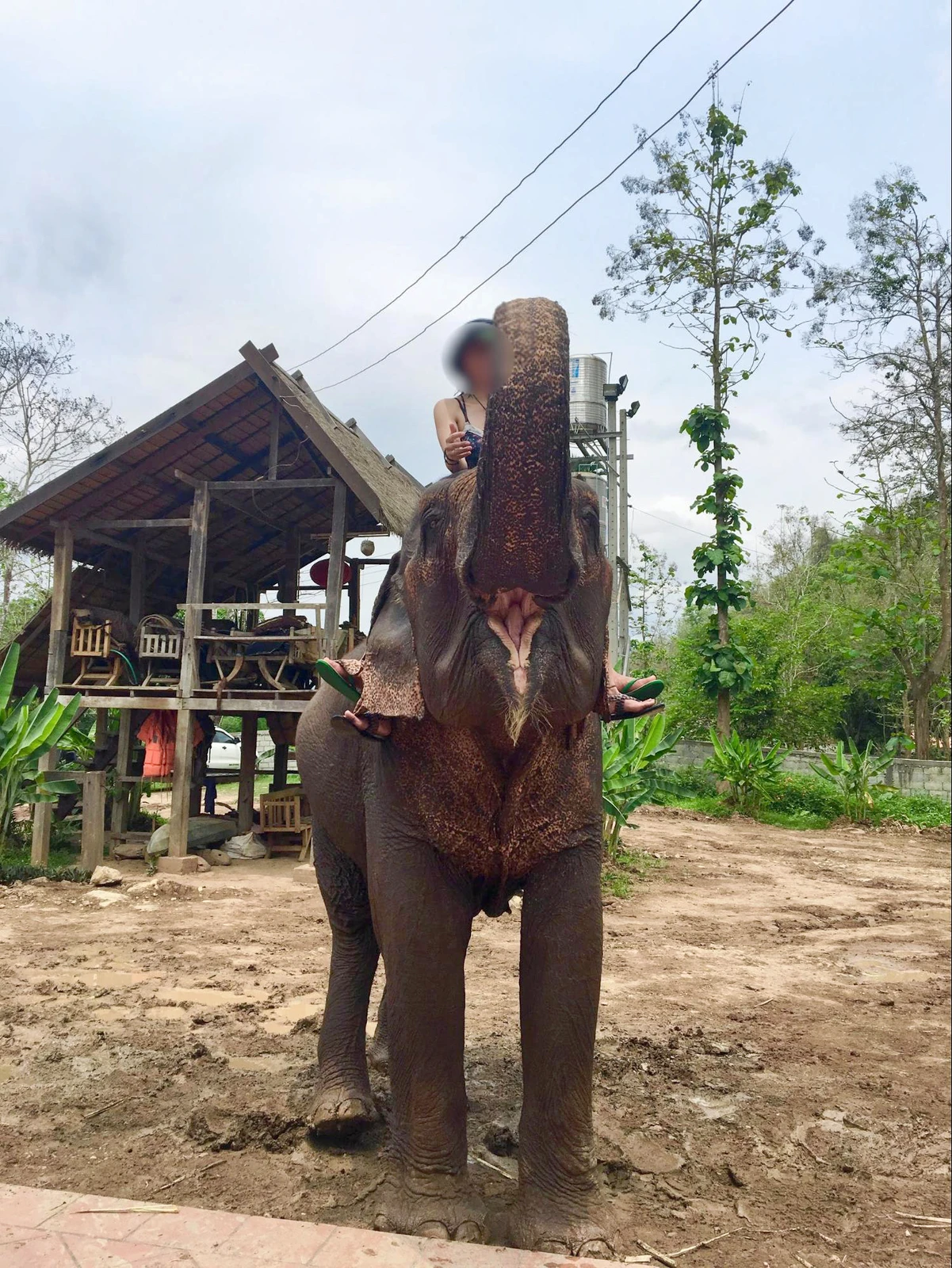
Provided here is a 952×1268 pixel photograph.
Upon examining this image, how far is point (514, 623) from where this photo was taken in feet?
7.16

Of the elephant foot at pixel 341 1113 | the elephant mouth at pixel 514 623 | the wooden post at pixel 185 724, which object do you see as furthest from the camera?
the wooden post at pixel 185 724

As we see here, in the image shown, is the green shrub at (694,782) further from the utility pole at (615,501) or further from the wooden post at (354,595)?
the wooden post at (354,595)

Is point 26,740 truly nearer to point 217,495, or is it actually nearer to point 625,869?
point 217,495

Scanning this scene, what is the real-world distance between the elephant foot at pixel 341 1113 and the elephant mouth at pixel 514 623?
6.87ft

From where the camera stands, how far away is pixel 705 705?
67.1 ft

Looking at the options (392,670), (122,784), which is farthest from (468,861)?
(122,784)

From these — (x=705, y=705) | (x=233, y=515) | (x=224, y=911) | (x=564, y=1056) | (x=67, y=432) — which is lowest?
(x=224, y=911)

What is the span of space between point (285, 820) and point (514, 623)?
9.78 metres

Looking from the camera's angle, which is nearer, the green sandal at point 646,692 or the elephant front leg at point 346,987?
the green sandal at point 646,692

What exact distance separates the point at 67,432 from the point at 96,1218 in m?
24.3

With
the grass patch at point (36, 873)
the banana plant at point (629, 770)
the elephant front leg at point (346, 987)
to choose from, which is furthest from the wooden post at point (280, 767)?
the elephant front leg at point (346, 987)

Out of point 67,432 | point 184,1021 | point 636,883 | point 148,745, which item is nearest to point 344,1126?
Result: point 184,1021

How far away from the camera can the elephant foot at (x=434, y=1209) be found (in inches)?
106

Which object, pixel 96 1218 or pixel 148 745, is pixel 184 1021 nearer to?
pixel 96 1218
